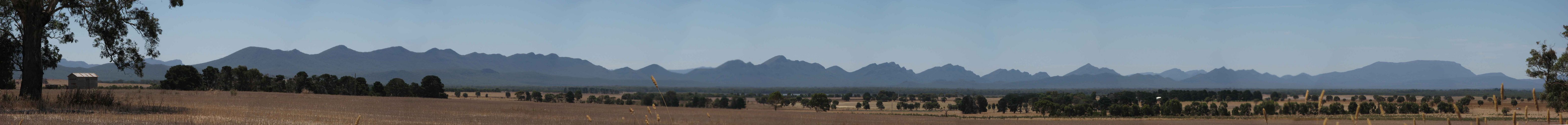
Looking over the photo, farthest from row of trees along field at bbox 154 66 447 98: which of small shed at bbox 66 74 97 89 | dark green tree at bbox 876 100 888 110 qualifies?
dark green tree at bbox 876 100 888 110

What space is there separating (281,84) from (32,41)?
170 feet

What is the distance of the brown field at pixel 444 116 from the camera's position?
882 cm

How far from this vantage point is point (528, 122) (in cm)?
Result: 1238

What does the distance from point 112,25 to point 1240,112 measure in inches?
870

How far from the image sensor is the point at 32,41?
16.5m

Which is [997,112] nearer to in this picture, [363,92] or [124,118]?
[363,92]

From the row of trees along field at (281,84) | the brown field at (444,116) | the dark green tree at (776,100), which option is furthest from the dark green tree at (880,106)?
the dark green tree at (776,100)

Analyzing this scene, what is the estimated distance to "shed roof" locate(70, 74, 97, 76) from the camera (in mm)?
60281

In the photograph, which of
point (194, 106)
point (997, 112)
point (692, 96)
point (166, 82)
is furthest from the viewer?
point (997, 112)

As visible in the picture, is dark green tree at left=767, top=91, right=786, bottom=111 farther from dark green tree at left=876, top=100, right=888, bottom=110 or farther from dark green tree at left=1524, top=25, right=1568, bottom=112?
dark green tree at left=876, top=100, right=888, bottom=110

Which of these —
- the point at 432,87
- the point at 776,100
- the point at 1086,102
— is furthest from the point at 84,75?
the point at 1086,102

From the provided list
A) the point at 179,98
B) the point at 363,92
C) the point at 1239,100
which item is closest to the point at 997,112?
the point at 363,92

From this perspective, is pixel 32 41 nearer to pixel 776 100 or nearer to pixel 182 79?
pixel 776 100

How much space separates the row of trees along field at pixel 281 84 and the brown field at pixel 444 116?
112 ft
